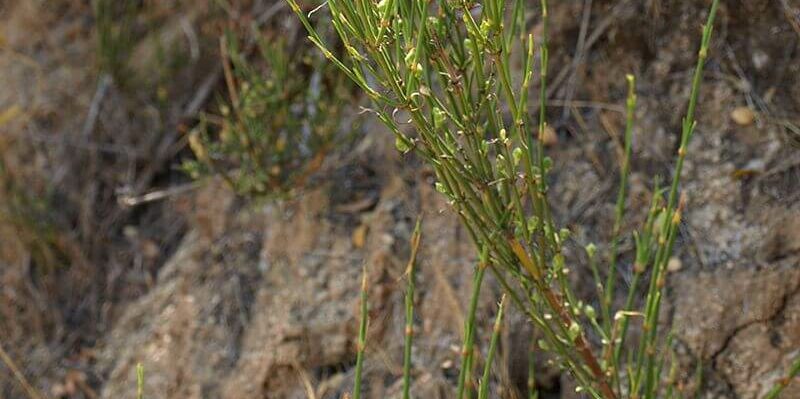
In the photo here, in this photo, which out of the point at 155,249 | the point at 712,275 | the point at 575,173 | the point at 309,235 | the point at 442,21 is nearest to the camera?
the point at 442,21

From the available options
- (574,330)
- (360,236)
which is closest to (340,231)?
(360,236)

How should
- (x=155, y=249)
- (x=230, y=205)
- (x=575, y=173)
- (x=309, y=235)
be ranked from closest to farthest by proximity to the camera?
(x=575, y=173), (x=309, y=235), (x=230, y=205), (x=155, y=249)

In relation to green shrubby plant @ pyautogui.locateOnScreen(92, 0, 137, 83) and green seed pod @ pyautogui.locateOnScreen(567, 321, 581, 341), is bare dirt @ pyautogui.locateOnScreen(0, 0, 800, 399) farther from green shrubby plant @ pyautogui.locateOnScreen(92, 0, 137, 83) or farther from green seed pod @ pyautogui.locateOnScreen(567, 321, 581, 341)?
green seed pod @ pyautogui.locateOnScreen(567, 321, 581, 341)

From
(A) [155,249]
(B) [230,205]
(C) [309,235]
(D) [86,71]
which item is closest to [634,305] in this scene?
(C) [309,235]

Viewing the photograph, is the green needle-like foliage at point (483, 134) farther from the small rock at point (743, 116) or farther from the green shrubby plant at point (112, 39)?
the green shrubby plant at point (112, 39)

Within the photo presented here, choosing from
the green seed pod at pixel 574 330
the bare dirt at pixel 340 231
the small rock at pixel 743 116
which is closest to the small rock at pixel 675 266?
the bare dirt at pixel 340 231

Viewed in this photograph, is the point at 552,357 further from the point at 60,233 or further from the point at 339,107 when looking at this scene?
the point at 60,233
